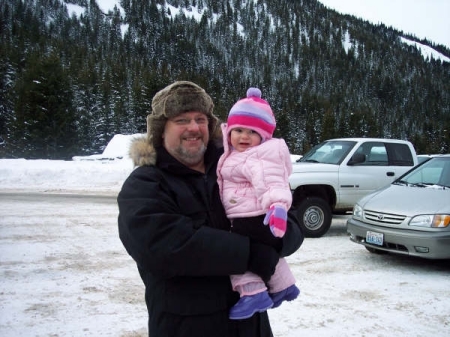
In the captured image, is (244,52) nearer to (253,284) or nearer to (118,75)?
(118,75)

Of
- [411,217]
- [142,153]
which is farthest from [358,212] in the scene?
[142,153]

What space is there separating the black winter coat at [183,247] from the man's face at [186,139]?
0.07m

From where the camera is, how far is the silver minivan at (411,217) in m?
5.54

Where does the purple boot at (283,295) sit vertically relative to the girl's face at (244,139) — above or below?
below

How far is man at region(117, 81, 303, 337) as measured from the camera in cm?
162

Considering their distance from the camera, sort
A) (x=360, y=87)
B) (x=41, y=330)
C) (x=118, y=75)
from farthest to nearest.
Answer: (x=360, y=87)
(x=118, y=75)
(x=41, y=330)

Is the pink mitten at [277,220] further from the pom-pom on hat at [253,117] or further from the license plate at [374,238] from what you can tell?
the license plate at [374,238]

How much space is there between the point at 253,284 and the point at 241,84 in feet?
434

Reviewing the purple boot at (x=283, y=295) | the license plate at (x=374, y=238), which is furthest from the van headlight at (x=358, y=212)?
the purple boot at (x=283, y=295)

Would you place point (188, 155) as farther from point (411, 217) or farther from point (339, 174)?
point (339, 174)

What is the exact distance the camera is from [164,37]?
15438 cm

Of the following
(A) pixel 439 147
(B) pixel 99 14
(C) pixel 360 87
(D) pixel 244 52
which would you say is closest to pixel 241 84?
(D) pixel 244 52

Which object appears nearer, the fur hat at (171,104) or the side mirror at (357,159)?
the fur hat at (171,104)

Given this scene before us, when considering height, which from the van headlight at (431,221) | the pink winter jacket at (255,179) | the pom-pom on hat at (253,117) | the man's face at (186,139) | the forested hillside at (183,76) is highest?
the forested hillside at (183,76)
